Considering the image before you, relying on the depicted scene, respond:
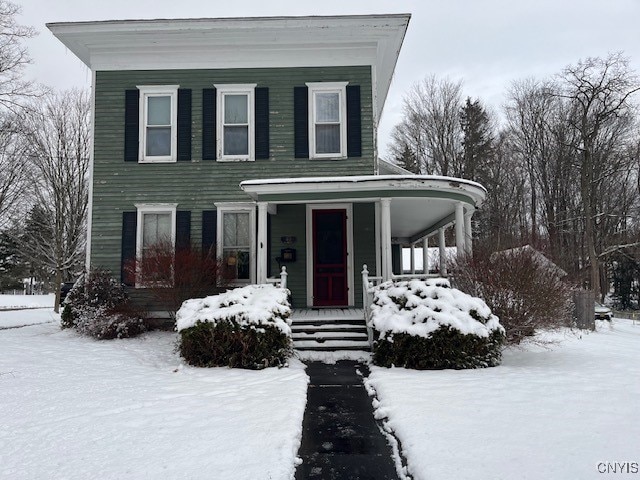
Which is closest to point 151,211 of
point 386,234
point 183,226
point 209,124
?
point 183,226

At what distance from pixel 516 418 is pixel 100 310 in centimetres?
839

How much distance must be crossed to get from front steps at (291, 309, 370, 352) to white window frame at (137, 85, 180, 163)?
5.42m

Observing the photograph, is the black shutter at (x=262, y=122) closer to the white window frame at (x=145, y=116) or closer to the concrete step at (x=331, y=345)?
the white window frame at (x=145, y=116)

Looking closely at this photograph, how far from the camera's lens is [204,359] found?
6.92m

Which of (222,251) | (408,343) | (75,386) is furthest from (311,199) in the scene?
(75,386)

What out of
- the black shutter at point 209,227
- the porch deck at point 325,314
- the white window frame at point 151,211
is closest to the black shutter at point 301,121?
the black shutter at point 209,227

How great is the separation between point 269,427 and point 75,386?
2966 millimetres

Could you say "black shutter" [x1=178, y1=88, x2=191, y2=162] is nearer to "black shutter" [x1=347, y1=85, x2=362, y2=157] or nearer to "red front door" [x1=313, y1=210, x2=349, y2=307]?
"red front door" [x1=313, y1=210, x2=349, y2=307]

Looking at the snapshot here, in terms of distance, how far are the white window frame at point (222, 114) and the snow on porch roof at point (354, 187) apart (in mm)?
2201

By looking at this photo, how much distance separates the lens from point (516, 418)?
435cm

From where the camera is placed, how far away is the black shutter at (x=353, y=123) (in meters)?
11.1

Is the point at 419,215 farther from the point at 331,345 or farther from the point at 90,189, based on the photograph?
the point at 90,189

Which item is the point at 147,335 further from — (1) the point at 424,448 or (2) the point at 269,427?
(1) the point at 424,448

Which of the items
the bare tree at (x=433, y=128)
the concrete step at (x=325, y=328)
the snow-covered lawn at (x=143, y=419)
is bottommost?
the snow-covered lawn at (x=143, y=419)
